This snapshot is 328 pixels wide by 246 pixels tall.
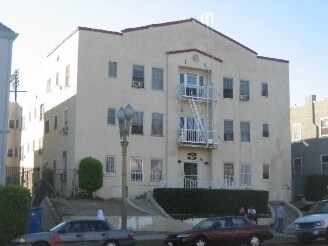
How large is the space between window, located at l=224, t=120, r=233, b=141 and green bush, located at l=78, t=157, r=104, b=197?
33.3ft

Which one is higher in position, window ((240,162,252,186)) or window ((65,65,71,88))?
window ((65,65,71,88))

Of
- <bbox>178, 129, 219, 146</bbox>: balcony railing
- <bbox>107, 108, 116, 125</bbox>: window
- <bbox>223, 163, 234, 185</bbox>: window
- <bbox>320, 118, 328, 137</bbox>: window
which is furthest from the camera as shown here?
<bbox>320, 118, 328, 137</bbox>: window

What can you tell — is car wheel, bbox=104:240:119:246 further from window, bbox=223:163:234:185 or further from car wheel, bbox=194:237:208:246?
window, bbox=223:163:234:185

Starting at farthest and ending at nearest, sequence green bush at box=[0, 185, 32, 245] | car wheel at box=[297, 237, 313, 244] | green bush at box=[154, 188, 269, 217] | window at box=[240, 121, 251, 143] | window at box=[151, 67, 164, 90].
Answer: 1. window at box=[240, 121, 251, 143]
2. window at box=[151, 67, 164, 90]
3. green bush at box=[154, 188, 269, 217]
4. car wheel at box=[297, 237, 313, 244]
5. green bush at box=[0, 185, 32, 245]

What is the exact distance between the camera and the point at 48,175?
125 ft

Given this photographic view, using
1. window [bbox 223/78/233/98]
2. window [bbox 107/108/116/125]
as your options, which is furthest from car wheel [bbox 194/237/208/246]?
window [bbox 223/78/233/98]

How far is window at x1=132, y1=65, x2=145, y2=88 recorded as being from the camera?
3797cm

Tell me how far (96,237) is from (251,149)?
905 inches

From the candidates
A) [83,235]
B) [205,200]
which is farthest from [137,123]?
[83,235]

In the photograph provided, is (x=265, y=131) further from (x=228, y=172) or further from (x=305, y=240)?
(x=305, y=240)

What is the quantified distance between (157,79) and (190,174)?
6744 mm

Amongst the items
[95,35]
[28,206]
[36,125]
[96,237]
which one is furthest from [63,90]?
[96,237]

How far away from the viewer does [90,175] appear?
3419cm

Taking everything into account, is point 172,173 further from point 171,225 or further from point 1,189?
point 1,189
